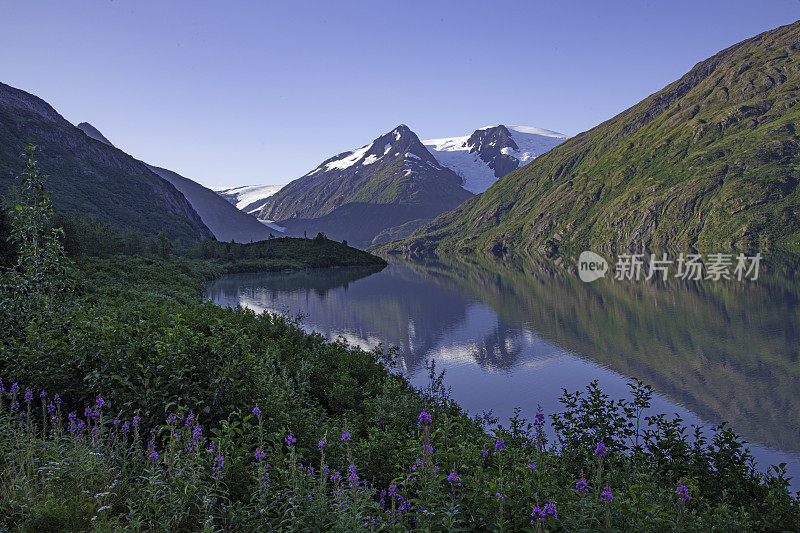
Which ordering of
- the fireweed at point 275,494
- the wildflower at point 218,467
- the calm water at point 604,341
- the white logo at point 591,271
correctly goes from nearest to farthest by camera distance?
the fireweed at point 275,494, the wildflower at point 218,467, the calm water at point 604,341, the white logo at point 591,271

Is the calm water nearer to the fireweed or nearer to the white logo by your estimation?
the fireweed

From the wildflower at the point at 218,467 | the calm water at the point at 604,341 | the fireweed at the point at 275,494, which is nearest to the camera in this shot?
the fireweed at the point at 275,494

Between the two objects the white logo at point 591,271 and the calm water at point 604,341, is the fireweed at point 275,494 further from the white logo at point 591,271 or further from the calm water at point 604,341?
the white logo at point 591,271

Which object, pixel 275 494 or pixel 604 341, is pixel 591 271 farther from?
pixel 275 494

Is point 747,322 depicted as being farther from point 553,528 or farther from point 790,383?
point 553,528

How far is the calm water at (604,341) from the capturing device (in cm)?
2386

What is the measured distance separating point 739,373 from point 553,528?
31.4m

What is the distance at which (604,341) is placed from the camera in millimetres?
38812

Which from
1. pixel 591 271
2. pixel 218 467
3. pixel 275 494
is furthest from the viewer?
pixel 591 271

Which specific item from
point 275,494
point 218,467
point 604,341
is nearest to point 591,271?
point 604,341

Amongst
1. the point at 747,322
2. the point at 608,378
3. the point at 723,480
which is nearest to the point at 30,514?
the point at 723,480

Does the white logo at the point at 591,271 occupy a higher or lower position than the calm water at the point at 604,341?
lower

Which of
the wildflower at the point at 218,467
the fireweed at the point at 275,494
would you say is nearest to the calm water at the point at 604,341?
the fireweed at the point at 275,494

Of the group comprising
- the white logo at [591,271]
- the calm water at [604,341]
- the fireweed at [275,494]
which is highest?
the fireweed at [275,494]
